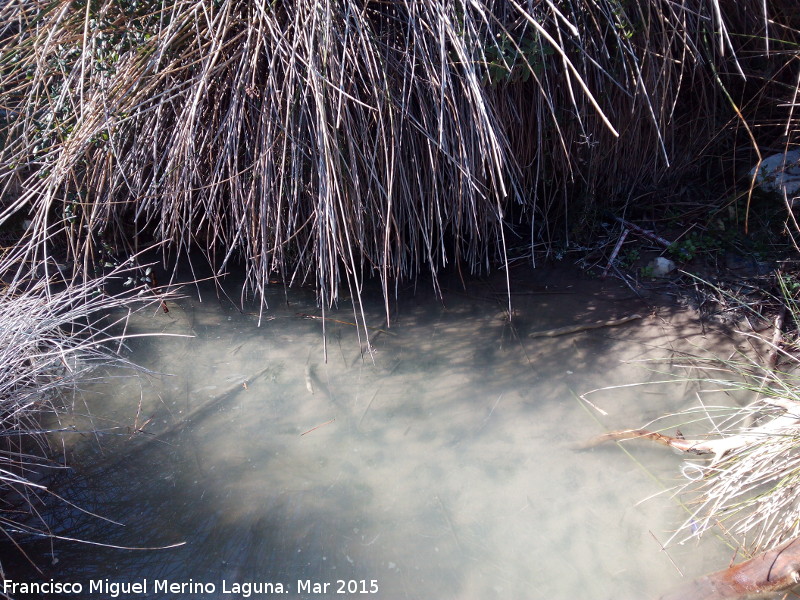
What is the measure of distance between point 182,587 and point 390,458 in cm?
75

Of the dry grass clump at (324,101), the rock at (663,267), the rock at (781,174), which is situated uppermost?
the dry grass clump at (324,101)

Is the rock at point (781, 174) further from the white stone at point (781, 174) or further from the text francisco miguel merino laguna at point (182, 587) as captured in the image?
the text francisco miguel merino laguna at point (182, 587)

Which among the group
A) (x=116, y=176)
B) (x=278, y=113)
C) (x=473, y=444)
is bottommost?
(x=473, y=444)

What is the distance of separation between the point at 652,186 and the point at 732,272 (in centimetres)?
58

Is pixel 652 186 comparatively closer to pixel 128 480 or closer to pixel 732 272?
pixel 732 272

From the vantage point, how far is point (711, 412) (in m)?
2.19

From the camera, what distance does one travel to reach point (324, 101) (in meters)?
2.10

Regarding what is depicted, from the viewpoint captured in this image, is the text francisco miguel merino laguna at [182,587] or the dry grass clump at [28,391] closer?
the text francisco miguel merino laguna at [182,587]

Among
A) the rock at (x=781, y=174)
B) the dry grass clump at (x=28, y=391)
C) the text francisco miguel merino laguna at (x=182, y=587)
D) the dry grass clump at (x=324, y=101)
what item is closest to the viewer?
the text francisco miguel merino laguna at (x=182, y=587)

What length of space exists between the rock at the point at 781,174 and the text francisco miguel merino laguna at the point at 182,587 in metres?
2.44

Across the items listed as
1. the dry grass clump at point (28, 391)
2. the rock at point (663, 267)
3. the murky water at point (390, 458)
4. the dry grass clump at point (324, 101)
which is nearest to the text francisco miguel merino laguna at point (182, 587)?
the murky water at point (390, 458)

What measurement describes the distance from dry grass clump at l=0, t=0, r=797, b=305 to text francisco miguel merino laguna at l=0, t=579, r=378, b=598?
930 millimetres

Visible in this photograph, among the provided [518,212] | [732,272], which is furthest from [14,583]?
[732,272]

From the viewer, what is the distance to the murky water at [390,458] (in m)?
1.78
